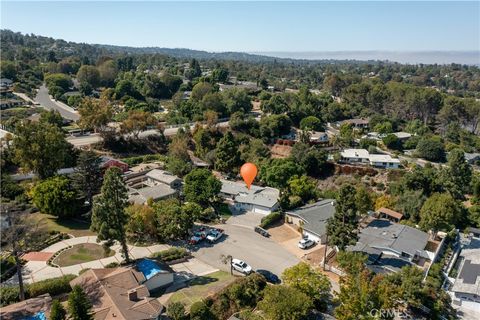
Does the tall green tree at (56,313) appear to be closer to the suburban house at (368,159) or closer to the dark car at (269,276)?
the dark car at (269,276)

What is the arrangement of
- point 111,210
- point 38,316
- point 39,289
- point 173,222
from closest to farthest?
point 38,316, point 39,289, point 111,210, point 173,222

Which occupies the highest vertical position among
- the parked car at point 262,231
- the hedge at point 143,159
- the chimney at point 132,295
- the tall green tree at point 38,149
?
the tall green tree at point 38,149

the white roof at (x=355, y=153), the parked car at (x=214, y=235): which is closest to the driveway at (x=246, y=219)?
the parked car at (x=214, y=235)

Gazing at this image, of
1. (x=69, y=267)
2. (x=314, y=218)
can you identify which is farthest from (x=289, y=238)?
(x=69, y=267)

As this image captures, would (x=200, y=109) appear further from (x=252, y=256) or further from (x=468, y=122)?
(x=468, y=122)

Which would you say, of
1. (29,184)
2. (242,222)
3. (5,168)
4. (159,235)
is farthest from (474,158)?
(5,168)

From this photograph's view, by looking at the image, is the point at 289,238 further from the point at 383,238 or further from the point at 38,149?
the point at 38,149

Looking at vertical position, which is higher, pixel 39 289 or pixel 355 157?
pixel 355 157
